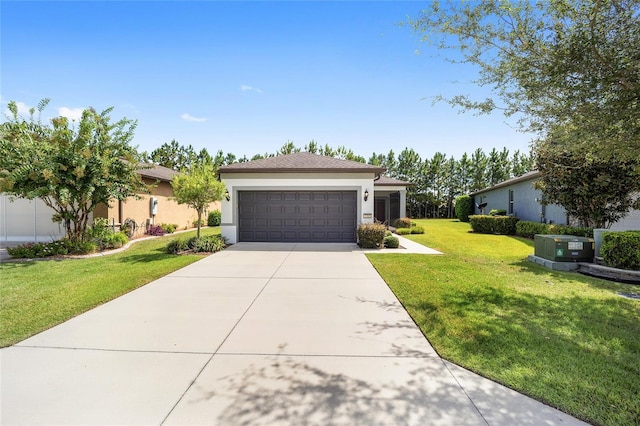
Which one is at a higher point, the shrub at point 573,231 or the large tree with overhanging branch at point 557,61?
the large tree with overhanging branch at point 557,61

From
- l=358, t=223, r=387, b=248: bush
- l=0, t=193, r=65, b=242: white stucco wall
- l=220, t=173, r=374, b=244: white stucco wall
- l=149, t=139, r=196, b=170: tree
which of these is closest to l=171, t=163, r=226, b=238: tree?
l=220, t=173, r=374, b=244: white stucco wall

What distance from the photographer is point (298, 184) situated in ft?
41.8

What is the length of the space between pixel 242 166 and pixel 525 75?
10.9 m

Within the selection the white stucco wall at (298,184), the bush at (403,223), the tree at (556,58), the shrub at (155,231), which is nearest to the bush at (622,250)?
the tree at (556,58)

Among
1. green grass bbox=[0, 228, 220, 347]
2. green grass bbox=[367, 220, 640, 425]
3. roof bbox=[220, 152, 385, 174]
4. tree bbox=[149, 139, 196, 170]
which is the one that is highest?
tree bbox=[149, 139, 196, 170]

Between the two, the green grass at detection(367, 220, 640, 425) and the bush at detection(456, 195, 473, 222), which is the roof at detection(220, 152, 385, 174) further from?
the bush at detection(456, 195, 473, 222)

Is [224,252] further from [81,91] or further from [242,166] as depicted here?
[81,91]

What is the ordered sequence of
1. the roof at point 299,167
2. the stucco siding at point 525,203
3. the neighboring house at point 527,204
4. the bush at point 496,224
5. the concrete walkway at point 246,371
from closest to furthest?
the concrete walkway at point 246,371 → the neighboring house at point 527,204 → the roof at point 299,167 → the stucco siding at point 525,203 → the bush at point 496,224

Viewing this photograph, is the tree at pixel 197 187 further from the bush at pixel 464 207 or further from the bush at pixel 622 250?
the bush at pixel 464 207

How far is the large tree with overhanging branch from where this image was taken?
374cm

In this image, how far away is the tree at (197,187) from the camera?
10386 millimetres

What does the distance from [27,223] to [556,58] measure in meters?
19.5

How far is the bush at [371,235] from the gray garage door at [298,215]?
1.35m

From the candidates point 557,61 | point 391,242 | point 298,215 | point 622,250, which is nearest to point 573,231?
point 622,250
